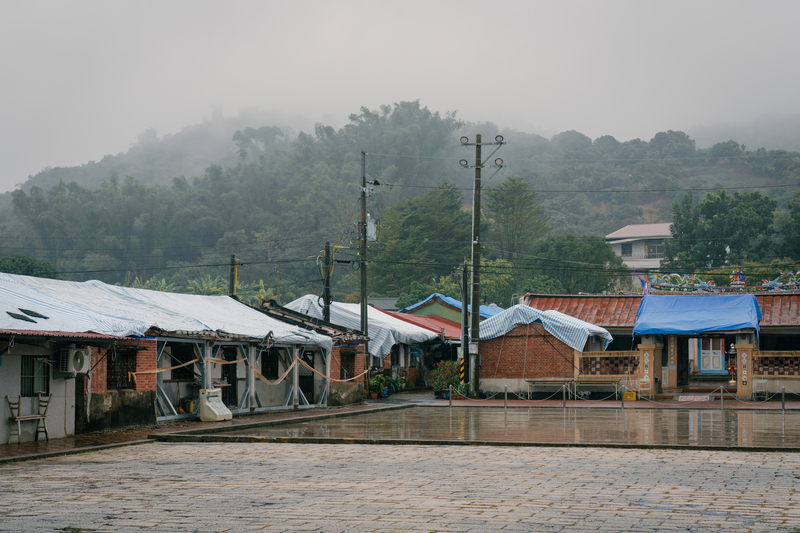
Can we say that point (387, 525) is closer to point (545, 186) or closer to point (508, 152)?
point (545, 186)

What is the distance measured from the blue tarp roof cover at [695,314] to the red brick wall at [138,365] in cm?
1991

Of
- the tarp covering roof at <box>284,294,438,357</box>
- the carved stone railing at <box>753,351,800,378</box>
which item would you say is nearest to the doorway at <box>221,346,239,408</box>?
the tarp covering roof at <box>284,294,438,357</box>

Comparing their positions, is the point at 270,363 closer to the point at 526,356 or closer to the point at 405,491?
the point at 526,356

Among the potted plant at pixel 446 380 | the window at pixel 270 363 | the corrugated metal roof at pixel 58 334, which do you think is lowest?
the potted plant at pixel 446 380

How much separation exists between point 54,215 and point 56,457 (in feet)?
341

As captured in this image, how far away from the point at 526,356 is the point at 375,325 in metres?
6.42

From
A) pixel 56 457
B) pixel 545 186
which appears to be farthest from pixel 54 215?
pixel 56 457

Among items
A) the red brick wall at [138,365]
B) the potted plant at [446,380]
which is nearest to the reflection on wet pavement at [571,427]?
the red brick wall at [138,365]

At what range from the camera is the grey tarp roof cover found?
1653cm

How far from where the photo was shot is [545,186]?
143000 millimetres

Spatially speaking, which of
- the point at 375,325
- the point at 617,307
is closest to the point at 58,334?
the point at 375,325

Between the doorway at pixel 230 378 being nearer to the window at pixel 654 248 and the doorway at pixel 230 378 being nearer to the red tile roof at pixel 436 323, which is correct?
the red tile roof at pixel 436 323

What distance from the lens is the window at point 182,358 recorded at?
21.3 meters

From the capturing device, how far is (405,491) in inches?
376
